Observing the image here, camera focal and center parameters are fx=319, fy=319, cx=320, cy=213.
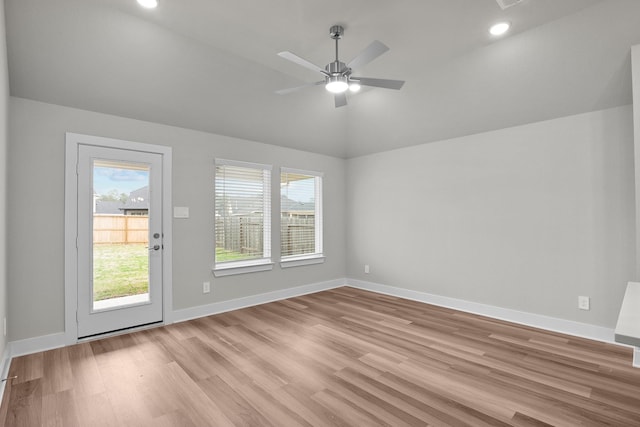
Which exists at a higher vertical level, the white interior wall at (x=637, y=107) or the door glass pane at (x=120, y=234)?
the white interior wall at (x=637, y=107)

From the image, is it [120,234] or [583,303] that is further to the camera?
[120,234]

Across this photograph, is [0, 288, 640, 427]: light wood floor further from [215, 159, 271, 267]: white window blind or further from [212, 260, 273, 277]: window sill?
[215, 159, 271, 267]: white window blind

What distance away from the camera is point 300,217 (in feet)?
18.3

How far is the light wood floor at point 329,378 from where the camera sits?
2109mm

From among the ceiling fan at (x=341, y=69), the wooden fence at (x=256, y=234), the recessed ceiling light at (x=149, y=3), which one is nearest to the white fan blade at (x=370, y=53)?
the ceiling fan at (x=341, y=69)

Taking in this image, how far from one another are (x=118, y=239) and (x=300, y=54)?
289cm

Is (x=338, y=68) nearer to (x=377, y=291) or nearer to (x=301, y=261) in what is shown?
(x=301, y=261)

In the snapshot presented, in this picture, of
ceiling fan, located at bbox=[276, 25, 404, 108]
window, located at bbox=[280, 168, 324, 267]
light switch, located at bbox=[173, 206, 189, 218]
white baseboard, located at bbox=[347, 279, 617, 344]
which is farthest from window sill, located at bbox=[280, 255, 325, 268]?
ceiling fan, located at bbox=[276, 25, 404, 108]

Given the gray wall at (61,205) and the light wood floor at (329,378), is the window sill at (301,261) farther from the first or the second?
the light wood floor at (329,378)

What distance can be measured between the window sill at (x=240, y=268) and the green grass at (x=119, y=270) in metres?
0.89

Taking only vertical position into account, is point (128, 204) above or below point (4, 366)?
above

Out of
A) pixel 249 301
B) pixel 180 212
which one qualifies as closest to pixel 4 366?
pixel 180 212

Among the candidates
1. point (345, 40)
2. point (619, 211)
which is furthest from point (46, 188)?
point (619, 211)

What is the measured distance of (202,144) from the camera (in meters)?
4.26
